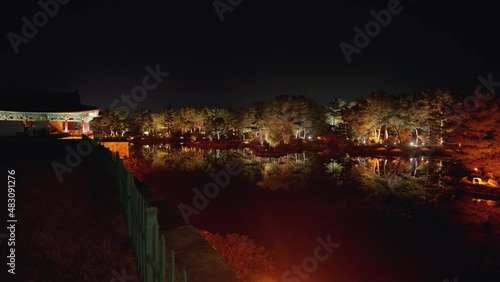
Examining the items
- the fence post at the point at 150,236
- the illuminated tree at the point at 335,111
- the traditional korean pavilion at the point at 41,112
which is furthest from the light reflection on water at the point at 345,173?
the illuminated tree at the point at 335,111

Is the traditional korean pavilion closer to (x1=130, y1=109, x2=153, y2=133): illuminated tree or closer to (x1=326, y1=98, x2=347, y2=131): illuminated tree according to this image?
(x1=130, y1=109, x2=153, y2=133): illuminated tree

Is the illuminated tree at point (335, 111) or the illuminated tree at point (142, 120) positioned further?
the illuminated tree at point (142, 120)

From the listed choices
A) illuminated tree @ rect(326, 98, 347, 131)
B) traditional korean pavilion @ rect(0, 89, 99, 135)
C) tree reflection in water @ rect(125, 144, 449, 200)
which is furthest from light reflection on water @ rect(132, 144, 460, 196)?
illuminated tree @ rect(326, 98, 347, 131)

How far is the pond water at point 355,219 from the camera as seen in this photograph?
28.5 ft

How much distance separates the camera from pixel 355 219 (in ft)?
41.9

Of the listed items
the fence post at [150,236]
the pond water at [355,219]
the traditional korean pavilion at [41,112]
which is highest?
the traditional korean pavilion at [41,112]

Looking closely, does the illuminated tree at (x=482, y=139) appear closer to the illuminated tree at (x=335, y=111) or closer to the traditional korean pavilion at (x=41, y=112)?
the traditional korean pavilion at (x=41, y=112)

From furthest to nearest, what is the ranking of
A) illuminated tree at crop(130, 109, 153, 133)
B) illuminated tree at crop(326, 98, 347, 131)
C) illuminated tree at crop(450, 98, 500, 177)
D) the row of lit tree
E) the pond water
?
illuminated tree at crop(130, 109, 153, 133) → illuminated tree at crop(326, 98, 347, 131) → the row of lit tree → illuminated tree at crop(450, 98, 500, 177) → the pond water

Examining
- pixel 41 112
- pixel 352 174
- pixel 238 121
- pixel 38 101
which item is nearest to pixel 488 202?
pixel 352 174

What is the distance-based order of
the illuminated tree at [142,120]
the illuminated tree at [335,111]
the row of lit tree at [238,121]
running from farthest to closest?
the illuminated tree at [142,120]
the illuminated tree at [335,111]
the row of lit tree at [238,121]

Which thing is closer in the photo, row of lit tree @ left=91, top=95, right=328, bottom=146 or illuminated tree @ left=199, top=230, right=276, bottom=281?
illuminated tree @ left=199, top=230, right=276, bottom=281

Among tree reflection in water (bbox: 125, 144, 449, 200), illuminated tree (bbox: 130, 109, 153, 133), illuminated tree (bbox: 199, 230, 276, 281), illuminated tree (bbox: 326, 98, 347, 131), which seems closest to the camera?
illuminated tree (bbox: 199, 230, 276, 281)

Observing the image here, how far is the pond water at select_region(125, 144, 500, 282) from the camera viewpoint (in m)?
8.67

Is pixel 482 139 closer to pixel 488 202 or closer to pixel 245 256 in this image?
pixel 488 202
